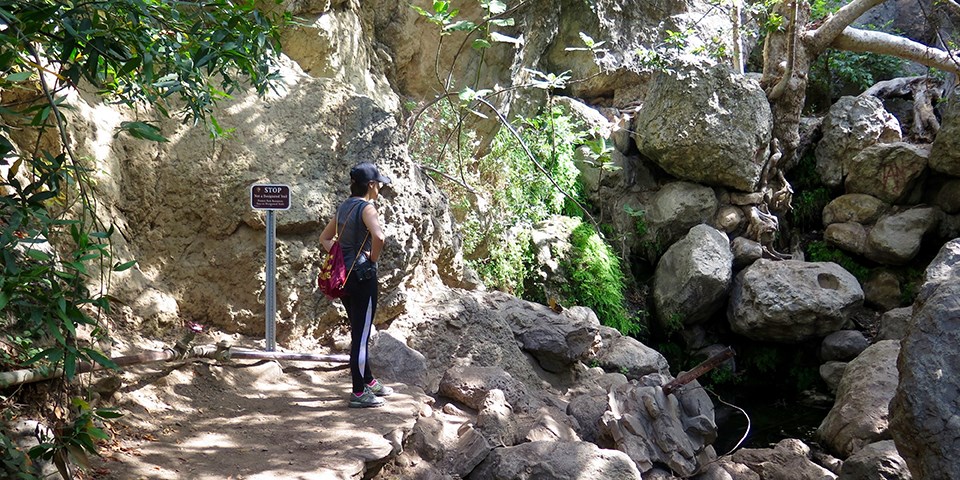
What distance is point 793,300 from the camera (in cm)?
1040

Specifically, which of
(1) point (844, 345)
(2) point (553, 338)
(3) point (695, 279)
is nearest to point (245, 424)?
(2) point (553, 338)

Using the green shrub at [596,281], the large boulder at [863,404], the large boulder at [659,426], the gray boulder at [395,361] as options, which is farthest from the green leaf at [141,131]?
the green shrub at [596,281]

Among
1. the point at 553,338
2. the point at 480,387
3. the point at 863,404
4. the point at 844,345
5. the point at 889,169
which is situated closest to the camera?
the point at 480,387

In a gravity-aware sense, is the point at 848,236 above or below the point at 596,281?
above

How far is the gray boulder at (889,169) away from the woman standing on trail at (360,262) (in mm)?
9925

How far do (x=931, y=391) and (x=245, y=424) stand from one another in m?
4.31

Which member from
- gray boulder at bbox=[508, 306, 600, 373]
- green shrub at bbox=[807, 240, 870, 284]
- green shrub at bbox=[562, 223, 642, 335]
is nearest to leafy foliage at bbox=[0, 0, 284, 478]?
gray boulder at bbox=[508, 306, 600, 373]

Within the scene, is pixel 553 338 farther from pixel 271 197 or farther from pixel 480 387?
pixel 271 197

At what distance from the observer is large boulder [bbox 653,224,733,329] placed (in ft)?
35.3

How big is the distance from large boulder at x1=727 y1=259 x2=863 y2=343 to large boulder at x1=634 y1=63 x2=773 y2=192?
1.69 metres

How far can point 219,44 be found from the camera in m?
3.24

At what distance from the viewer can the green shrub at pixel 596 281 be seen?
10.3 m

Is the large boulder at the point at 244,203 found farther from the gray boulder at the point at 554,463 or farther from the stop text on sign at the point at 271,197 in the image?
the gray boulder at the point at 554,463

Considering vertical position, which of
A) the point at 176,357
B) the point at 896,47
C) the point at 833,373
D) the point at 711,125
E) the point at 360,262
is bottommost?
the point at 833,373
